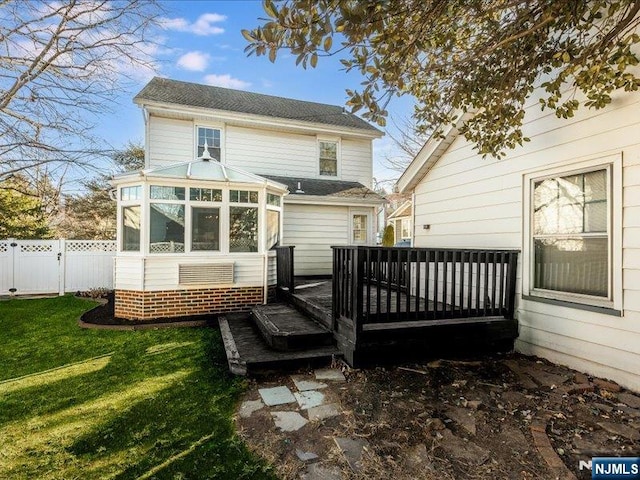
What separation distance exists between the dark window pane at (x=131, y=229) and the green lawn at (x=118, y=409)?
1.76 metres

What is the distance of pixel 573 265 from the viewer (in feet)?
12.5

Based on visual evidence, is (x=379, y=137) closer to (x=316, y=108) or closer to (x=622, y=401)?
(x=316, y=108)

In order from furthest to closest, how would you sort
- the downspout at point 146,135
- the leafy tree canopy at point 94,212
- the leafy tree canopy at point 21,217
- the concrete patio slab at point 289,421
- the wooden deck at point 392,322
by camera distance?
the leafy tree canopy at point 94,212, the leafy tree canopy at point 21,217, the downspout at point 146,135, the wooden deck at point 392,322, the concrete patio slab at point 289,421

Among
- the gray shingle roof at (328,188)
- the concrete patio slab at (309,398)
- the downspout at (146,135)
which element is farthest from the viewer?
the gray shingle roof at (328,188)

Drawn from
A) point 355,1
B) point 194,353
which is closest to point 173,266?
point 194,353

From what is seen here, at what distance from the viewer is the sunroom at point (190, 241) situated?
6277mm

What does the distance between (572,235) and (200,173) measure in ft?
20.2

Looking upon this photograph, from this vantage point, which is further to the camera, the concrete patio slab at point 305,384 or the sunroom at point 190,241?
the sunroom at point 190,241

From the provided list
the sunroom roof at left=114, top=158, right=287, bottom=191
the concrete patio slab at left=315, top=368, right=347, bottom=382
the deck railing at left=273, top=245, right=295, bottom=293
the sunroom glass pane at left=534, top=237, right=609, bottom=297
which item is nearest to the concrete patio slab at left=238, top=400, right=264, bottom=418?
the concrete patio slab at left=315, top=368, right=347, bottom=382

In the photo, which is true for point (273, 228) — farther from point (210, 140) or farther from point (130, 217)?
point (210, 140)

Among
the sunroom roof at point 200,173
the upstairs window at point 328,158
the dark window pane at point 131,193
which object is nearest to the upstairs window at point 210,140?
the sunroom roof at point 200,173

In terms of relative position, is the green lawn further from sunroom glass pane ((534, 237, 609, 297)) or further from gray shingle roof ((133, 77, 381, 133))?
gray shingle roof ((133, 77, 381, 133))

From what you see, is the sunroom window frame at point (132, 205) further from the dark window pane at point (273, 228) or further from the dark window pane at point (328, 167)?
the dark window pane at point (328, 167)

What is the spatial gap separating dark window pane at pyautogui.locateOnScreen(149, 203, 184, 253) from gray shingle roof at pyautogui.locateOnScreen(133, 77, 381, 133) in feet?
14.1
